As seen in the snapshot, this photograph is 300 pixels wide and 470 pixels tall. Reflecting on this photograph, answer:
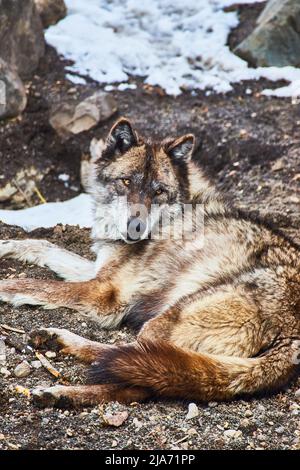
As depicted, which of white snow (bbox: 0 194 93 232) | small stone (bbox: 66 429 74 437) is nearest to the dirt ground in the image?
small stone (bbox: 66 429 74 437)

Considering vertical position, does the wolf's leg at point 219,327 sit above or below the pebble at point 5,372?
above

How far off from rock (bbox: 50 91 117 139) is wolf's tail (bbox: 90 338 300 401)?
481cm

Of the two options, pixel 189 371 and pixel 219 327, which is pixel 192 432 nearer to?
pixel 189 371

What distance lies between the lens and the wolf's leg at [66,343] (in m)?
4.38

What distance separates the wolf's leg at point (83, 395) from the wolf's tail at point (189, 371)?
3 centimetres

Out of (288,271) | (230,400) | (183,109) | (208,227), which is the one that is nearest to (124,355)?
(230,400)

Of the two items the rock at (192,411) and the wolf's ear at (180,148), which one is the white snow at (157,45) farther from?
the rock at (192,411)

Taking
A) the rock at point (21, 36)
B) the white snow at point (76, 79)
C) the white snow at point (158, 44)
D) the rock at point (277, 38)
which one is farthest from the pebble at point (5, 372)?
the rock at point (277, 38)

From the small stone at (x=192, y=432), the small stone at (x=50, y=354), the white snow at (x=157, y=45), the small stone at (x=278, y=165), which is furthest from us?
the white snow at (x=157, y=45)

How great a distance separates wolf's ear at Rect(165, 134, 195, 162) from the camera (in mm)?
5508

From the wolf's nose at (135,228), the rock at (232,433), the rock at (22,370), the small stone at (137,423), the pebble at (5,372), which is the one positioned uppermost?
the wolf's nose at (135,228)

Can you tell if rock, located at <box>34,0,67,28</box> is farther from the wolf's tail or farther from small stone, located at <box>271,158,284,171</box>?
the wolf's tail

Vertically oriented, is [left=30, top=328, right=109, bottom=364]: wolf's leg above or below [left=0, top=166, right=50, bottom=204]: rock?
above
